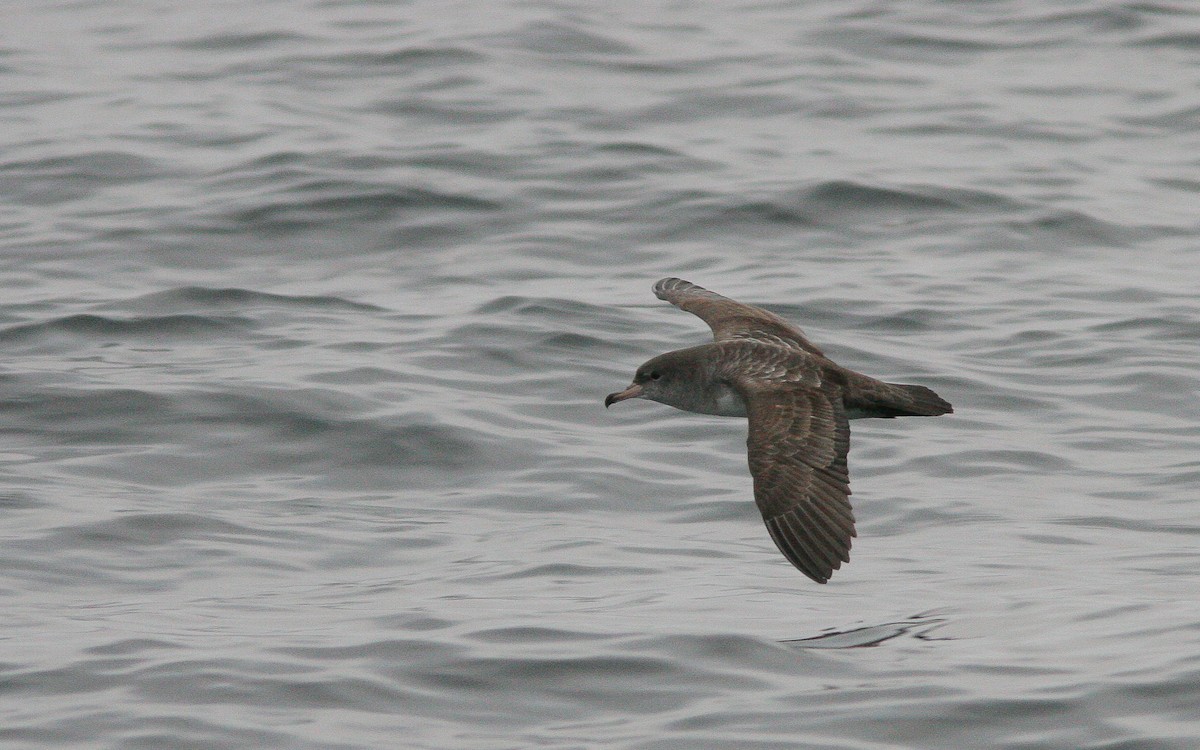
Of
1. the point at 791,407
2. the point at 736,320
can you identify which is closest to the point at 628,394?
the point at 791,407

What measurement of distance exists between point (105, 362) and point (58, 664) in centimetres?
439

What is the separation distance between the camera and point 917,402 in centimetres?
803

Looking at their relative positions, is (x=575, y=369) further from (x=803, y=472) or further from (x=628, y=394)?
(x=803, y=472)

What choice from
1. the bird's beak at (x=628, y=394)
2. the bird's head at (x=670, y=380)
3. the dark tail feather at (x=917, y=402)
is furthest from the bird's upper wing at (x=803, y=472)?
the bird's beak at (x=628, y=394)

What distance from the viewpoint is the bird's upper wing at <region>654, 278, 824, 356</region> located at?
9.16 metres

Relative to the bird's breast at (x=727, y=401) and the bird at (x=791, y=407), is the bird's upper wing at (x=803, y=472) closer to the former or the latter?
the bird at (x=791, y=407)

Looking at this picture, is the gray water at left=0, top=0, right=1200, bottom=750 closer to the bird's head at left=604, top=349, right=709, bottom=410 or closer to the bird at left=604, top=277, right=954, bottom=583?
the bird at left=604, top=277, right=954, bottom=583

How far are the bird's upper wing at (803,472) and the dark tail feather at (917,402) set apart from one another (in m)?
0.28

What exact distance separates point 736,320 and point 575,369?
1542 mm

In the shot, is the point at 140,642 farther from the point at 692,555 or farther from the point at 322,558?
the point at 692,555

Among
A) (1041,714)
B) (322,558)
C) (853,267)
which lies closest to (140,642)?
(322,558)

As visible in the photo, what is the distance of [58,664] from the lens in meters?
6.62

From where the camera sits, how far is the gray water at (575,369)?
255 inches

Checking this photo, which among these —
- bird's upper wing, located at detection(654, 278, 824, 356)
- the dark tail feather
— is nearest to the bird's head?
bird's upper wing, located at detection(654, 278, 824, 356)
